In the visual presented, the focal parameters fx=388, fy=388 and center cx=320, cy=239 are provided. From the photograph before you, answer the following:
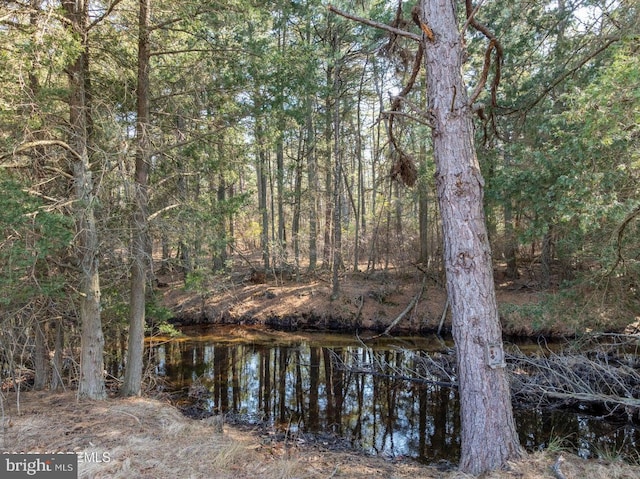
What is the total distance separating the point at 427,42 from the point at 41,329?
23.0 feet

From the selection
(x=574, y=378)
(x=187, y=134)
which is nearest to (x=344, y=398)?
(x=574, y=378)

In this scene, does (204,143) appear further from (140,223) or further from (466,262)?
(466,262)

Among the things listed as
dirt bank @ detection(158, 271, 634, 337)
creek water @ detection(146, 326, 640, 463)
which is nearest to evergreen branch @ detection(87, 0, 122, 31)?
creek water @ detection(146, 326, 640, 463)

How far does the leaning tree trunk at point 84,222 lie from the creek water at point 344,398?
243 cm

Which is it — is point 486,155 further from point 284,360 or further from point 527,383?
point 284,360

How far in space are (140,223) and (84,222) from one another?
0.69 meters

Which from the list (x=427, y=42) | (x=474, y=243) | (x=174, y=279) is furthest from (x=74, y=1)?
(x=174, y=279)

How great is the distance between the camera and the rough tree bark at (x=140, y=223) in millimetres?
5516

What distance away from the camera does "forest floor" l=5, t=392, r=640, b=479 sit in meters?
3.58

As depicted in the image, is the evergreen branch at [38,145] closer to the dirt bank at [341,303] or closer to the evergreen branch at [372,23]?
the evergreen branch at [372,23]

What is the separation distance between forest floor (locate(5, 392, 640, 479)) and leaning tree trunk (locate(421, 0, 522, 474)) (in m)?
0.33

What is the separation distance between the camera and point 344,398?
802 cm

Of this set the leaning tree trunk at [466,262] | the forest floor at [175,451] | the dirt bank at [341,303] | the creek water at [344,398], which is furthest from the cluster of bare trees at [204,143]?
the dirt bank at [341,303]

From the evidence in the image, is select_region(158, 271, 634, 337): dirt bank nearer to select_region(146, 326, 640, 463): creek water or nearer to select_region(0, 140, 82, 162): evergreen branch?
select_region(146, 326, 640, 463): creek water
